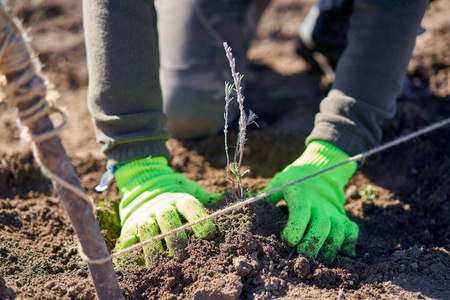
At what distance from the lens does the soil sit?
1.19 meters

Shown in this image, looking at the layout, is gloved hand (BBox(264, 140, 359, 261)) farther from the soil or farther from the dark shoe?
the dark shoe

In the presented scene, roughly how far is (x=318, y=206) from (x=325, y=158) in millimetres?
238

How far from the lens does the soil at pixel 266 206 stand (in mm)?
1190

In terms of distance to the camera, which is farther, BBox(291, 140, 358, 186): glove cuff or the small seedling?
BBox(291, 140, 358, 186): glove cuff

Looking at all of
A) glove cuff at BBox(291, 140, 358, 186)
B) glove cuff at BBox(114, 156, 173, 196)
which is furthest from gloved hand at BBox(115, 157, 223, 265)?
glove cuff at BBox(291, 140, 358, 186)

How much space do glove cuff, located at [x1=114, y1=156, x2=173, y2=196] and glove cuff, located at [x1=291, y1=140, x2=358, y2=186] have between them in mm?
553

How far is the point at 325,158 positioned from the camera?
1591mm

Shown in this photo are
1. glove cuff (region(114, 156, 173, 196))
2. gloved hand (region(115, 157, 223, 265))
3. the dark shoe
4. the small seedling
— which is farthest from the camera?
the dark shoe

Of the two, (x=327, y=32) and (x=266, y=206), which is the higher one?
(x=327, y=32)

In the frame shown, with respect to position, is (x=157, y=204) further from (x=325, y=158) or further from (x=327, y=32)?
(x=327, y=32)

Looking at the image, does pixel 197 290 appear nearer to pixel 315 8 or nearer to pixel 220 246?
pixel 220 246

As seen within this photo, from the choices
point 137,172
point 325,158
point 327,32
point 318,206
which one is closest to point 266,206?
point 318,206

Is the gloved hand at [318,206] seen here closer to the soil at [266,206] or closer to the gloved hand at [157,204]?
the soil at [266,206]

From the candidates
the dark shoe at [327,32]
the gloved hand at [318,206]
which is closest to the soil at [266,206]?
the gloved hand at [318,206]
